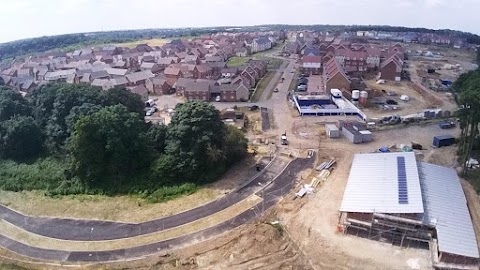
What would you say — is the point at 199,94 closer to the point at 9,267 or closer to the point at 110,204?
the point at 110,204

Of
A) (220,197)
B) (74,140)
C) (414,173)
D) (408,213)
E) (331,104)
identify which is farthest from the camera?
(331,104)

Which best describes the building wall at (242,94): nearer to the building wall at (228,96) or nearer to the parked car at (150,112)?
the building wall at (228,96)

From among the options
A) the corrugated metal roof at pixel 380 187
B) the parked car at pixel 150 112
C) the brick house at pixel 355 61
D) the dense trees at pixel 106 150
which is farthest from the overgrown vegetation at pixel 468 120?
the brick house at pixel 355 61

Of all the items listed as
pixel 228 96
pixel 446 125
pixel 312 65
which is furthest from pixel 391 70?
pixel 228 96

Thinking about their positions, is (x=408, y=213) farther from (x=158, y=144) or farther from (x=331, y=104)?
(x=331, y=104)

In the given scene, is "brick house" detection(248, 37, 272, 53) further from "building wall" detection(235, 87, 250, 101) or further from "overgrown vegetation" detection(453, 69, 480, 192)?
"overgrown vegetation" detection(453, 69, 480, 192)

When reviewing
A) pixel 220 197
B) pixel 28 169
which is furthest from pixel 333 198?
pixel 28 169
